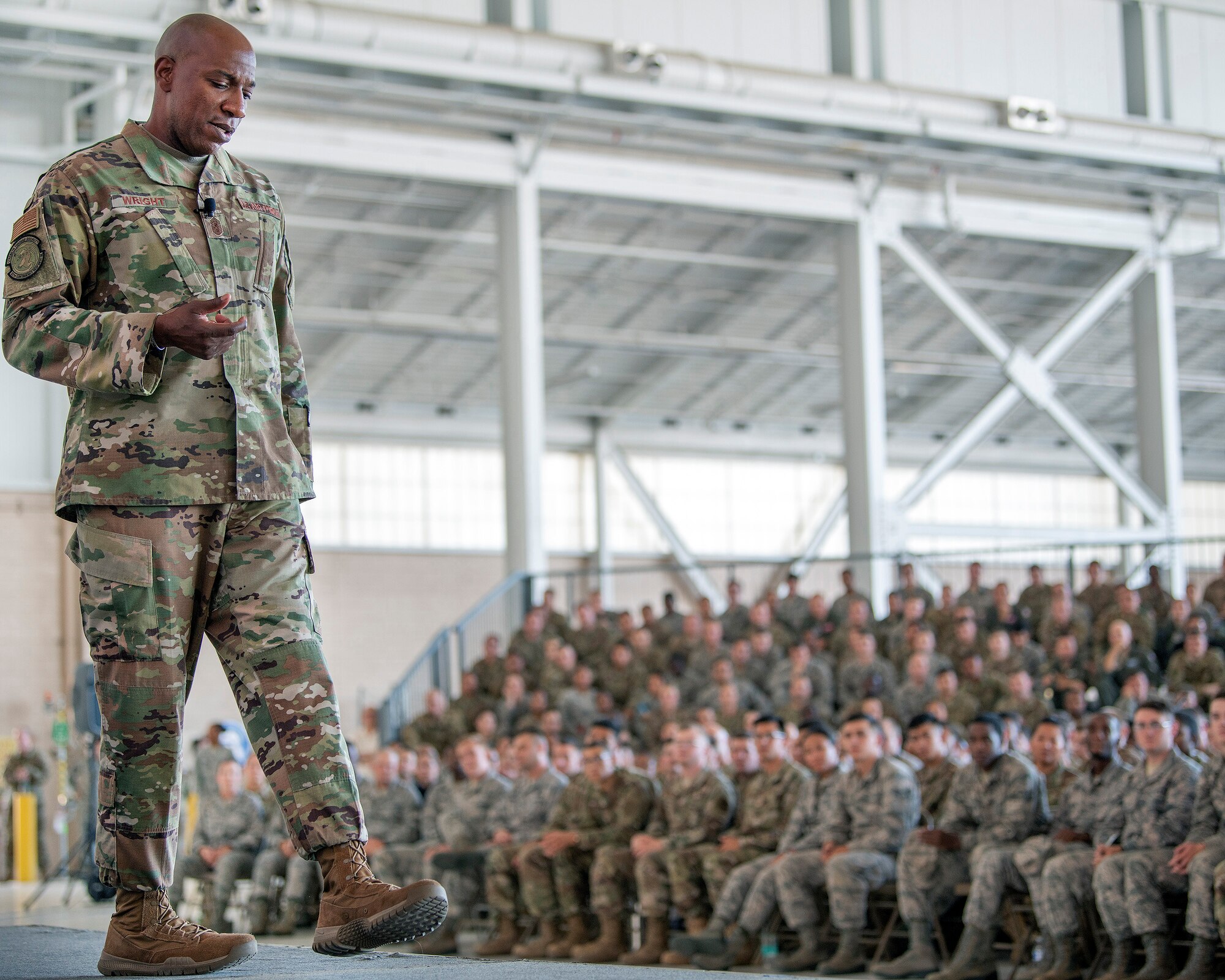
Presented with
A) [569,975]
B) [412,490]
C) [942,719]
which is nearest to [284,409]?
[569,975]

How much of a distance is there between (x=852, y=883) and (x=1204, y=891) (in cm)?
179

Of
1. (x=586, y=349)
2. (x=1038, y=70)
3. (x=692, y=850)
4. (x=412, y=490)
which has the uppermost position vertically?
(x=1038, y=70)

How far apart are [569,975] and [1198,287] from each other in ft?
73.4

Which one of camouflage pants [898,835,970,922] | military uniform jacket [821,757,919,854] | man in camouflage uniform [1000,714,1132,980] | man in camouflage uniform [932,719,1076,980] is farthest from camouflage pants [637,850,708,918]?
man in camouflage uniform [1000,714,1132,980]

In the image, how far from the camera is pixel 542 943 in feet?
30.8

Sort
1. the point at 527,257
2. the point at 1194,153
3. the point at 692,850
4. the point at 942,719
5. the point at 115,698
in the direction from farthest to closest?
the point at 1194,153 < the point at 527,257 < the point at 942,719 < the point at 692,850 < the point at 115,698

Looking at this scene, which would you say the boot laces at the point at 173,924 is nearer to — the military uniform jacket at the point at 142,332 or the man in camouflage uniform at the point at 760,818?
the military uniform jacket at the point at 142,332

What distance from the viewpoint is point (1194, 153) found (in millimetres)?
17062

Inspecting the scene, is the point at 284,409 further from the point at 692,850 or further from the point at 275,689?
the point at 692,850

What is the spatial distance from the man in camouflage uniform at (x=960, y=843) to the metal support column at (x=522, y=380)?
8.09 metres

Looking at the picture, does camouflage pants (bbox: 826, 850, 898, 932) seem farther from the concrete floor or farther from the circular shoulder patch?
the circular shoulder patch

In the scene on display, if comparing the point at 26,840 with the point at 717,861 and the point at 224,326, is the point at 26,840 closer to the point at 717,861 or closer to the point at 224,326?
the point at 717,861

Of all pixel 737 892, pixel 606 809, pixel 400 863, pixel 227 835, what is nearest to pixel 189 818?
pixel 227 835

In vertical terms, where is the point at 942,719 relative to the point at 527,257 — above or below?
below
